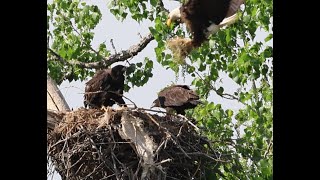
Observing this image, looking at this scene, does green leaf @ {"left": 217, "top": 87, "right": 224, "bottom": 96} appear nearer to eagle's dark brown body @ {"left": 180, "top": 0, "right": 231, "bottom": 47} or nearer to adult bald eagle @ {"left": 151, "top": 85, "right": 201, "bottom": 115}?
adult bald eagle @ {"left": 151, "top": 85, "right": 201, "bottom": 115}

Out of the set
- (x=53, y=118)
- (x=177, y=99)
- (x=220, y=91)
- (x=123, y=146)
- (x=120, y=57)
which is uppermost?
(x=120, y=57)

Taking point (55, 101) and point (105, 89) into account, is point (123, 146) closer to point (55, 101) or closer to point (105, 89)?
point (55, 101)

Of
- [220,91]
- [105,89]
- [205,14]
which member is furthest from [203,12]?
[220,91]

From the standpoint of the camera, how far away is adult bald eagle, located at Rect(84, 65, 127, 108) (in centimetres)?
824

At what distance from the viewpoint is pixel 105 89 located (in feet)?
27.4

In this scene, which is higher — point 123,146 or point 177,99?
point 177,99

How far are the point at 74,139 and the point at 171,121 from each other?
899 mm

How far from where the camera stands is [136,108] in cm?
706

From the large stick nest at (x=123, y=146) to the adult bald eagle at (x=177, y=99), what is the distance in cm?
66

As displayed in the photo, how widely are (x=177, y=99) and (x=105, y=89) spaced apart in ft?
2.83

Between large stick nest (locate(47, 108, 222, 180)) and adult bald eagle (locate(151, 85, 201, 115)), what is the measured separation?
0.66 metres

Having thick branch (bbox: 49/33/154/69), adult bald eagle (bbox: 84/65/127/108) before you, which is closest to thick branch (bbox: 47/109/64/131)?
adult bald eagle (bbox: 84/65/127/108)

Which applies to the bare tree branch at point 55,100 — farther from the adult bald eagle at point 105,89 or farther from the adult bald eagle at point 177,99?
the adult bald eagle at point 177,99
